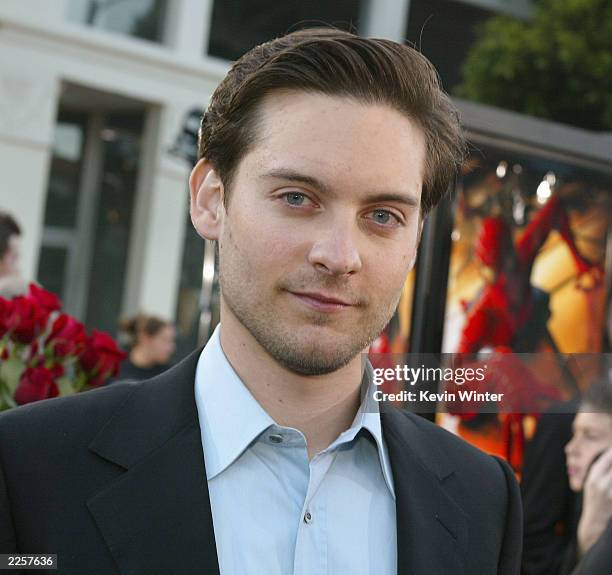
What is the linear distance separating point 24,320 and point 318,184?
1.07 m

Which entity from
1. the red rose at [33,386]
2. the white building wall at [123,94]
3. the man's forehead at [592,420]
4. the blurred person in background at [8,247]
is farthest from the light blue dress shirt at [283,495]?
the white building wall at [123,94]

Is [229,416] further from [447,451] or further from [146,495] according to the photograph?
[447,451]

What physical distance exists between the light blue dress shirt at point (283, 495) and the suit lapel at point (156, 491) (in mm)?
48

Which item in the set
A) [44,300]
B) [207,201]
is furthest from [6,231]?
[207,201]

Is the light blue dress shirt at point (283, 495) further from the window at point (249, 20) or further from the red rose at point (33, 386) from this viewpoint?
the window at point (249, 20)

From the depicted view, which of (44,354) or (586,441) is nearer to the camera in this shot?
(44,354)

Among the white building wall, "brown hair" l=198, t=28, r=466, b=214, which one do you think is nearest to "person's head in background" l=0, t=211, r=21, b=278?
"brown hair" l=198, t=28, r=466, b=214

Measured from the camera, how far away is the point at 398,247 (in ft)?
5.53

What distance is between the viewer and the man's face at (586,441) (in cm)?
275

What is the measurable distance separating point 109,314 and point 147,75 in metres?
2.68

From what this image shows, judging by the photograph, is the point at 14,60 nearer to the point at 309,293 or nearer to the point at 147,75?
the point at 147,75

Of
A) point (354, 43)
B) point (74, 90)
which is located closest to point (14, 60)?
point (74, 90)

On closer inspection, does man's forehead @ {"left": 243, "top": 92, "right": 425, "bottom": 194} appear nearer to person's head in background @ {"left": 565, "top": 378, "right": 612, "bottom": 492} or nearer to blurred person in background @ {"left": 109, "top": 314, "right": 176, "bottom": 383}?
person's head in background @ {"left": 565, "top": 378, "right": 612, "bottom": 492}

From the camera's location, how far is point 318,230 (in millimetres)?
1596
